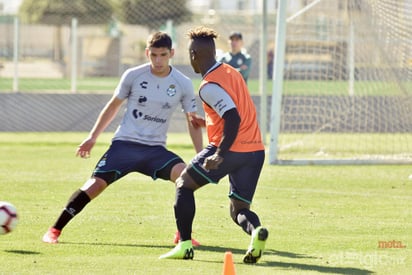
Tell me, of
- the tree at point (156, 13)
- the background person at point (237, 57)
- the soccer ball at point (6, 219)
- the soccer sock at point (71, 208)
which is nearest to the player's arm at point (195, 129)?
the soccer sock at point (71, 208)

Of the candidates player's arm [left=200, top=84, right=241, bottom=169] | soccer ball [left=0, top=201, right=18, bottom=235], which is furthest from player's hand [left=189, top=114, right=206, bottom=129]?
soccer ball [left=0, top=201, right=18, bottom=235]

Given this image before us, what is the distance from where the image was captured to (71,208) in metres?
9.53

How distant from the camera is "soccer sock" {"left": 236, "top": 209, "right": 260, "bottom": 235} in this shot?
841 centimetres

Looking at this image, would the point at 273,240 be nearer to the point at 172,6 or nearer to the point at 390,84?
the point at 390,84

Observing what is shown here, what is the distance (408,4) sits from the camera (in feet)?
53.2

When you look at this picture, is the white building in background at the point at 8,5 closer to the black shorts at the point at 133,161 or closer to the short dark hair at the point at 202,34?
the black shorts at the point at 133,161

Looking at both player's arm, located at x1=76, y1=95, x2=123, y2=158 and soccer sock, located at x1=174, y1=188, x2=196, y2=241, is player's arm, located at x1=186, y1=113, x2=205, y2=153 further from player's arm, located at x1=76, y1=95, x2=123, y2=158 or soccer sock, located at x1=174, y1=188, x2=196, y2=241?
soccer sock, located at x1=174, y1=188, x2=196, y2=241

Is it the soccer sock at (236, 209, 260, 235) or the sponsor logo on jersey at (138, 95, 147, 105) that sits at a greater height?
the sponsor logo on jersey at (138, 95, 147, 105)

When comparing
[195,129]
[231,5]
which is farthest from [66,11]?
[195,129]

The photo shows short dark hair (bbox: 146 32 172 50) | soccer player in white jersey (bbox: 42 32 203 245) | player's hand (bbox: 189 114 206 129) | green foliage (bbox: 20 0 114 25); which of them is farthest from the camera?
green foliage (bbox: 20 0 114 25)

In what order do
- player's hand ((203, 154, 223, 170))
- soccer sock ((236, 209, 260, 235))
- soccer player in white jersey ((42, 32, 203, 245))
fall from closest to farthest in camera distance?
player's hand ((203, 154, 223, 170))
soccer sock ((236, 209, 260, 235))
soccer player in white jersey ((42, 32, 203, 245))

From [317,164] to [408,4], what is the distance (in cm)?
282

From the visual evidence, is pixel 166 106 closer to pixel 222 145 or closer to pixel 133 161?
pixel 133 161

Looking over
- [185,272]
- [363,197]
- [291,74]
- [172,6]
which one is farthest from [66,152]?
[172,6]
